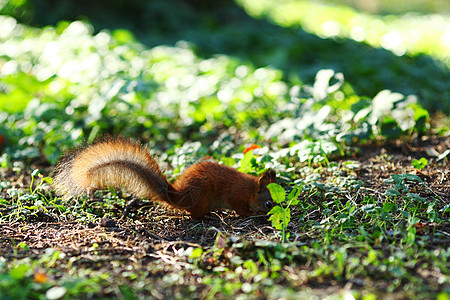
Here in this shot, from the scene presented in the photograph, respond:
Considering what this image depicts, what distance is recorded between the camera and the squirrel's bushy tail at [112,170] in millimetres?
2830

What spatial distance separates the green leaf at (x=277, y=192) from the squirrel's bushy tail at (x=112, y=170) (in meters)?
0.78

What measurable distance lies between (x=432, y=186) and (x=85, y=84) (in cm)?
417

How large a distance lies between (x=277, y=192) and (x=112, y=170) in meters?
1.09

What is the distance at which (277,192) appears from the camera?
2.69 metres

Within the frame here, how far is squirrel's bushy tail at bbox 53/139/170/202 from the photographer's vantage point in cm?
283

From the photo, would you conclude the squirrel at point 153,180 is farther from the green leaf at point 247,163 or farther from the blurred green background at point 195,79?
the blurred green background at point 195,79

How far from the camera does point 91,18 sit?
919 centimetres

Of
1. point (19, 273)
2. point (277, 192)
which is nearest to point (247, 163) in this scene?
point (277, 192)

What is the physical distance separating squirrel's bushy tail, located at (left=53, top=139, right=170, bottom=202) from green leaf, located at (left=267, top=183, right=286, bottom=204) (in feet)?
2.56

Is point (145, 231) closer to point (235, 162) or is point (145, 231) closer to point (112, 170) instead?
point (112, 170)

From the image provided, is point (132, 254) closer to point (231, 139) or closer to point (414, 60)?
point (231, 139)

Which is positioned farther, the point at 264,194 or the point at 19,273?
the point at 264,194

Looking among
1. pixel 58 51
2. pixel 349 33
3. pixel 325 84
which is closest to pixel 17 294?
pixel 325 84

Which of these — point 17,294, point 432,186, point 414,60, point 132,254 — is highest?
point 17,294
